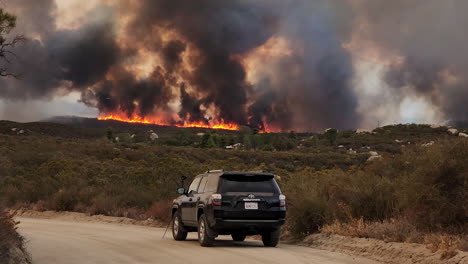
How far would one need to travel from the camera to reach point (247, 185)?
16.9 metres

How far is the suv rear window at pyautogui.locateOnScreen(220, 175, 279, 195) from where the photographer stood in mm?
16703

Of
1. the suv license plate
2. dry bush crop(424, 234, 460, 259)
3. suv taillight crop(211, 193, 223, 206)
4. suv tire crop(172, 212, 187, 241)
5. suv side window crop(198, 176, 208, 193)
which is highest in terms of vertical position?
suv side window crop(198, 176, 208, 193)

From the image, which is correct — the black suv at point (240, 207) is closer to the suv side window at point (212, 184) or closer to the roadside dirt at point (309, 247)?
the suv side window at point (212, 184)

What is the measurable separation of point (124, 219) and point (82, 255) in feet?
49.1

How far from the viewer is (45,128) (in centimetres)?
14125

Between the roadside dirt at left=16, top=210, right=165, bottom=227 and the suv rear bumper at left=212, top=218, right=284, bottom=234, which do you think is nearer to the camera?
the suv rear bumper at left=212, top=218, right=284, bottom=234

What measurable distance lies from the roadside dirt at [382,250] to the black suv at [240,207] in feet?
4.90

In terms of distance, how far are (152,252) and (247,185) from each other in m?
3.26

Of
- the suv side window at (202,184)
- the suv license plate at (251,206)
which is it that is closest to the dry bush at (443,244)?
the suv license plate at (251,206)

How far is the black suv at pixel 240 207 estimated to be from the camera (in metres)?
16.4

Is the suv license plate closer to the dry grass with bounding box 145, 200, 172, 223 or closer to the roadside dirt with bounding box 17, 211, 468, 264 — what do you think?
the roadside dirt with bounding box 17, 211, 468, 264

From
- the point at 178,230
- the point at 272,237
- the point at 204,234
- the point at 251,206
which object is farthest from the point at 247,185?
the point at 178,230

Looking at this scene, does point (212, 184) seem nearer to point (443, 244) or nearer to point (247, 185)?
point (247, 185)

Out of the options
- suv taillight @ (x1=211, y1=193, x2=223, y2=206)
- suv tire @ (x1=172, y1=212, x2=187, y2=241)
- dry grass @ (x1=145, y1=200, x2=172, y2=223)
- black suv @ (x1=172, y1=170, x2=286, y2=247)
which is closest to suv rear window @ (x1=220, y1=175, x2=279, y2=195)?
black suv @ (x1=172, y1=170, x2=286, y2=247)
